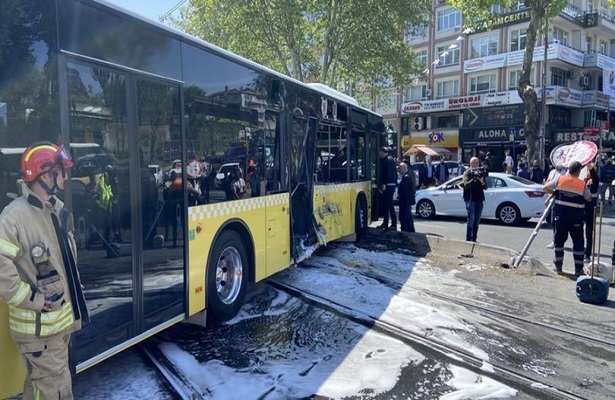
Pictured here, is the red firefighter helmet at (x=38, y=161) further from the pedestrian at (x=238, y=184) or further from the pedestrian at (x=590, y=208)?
the pedestrian at (x=590, y=208)

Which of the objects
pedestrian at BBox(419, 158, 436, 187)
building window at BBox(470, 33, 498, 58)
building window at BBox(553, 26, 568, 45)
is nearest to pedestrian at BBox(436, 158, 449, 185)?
pedestrian at BBox(419, 158, 436, 187)

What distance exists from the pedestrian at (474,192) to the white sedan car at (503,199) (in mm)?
4581

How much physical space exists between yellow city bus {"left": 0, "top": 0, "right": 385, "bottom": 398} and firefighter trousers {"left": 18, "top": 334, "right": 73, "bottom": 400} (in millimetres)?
269

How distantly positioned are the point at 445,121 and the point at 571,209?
→ 124 feet

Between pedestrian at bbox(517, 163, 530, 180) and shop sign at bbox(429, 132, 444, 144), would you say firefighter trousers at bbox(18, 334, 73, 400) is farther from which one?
shop sign at bbox(429, 132, 444, 144)

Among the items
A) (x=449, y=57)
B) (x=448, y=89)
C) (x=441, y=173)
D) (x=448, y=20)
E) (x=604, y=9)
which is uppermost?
(x=604, y=9)

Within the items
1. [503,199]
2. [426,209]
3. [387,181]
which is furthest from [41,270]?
[426,209]

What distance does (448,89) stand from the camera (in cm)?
4406

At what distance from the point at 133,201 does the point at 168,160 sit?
593 mm

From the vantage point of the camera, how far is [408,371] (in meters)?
4.43

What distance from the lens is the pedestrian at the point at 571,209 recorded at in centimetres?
786

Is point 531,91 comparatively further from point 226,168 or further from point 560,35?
point 560,35

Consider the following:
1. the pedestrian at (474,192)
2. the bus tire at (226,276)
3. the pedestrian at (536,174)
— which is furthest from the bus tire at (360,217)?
the pedestrian at (536,174)

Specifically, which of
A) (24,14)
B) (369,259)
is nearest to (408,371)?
(24,14)
